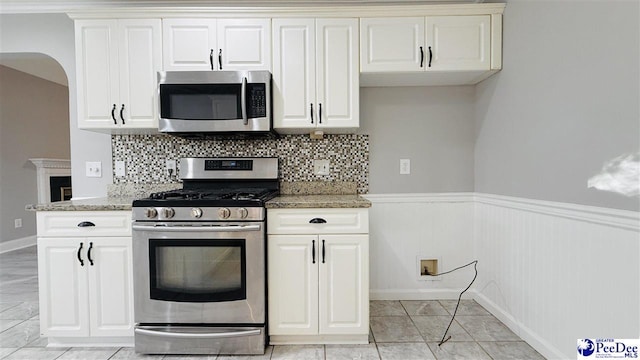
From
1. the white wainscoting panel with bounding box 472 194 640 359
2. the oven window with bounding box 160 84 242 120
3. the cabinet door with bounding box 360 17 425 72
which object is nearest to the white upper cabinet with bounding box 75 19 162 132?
the oven window with bounding box 160 84 242 120

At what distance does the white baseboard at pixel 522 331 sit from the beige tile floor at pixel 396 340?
30mm

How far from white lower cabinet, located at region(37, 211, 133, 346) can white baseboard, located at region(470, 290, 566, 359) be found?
236 cm

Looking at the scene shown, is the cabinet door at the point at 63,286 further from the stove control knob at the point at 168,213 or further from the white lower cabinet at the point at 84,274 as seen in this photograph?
the stove control knob at the point at 168,213

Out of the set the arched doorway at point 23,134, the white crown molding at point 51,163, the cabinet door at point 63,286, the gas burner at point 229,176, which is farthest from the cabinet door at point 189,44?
the white crown molding at point 51,163

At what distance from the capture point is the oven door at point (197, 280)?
182 cm

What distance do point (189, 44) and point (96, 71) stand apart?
66 cm

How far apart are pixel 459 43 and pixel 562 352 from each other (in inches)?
74.8

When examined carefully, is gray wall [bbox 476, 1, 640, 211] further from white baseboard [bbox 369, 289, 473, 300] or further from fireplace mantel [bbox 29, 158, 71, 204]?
fireplace mantel [bbox 29, 158, 71, 204]

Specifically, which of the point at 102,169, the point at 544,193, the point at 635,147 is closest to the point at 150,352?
the point at 102,169

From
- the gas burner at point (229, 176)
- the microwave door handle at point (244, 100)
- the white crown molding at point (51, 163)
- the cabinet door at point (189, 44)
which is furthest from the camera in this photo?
the white crown molding at point (51, 163)

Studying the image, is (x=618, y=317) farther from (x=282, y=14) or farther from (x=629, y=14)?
(x=282, y=14)

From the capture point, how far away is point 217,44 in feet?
7.05

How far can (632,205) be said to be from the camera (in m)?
1.24

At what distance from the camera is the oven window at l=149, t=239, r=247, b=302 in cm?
183
